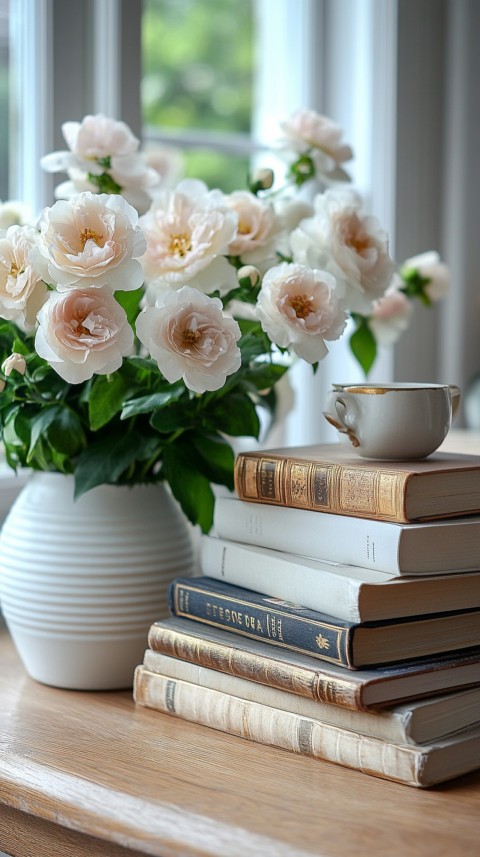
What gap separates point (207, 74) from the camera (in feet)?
7.07

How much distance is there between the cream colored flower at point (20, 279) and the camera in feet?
2.71

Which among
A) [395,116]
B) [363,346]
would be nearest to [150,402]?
[363,346]

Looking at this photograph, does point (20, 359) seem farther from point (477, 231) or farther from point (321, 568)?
point (477, 231)

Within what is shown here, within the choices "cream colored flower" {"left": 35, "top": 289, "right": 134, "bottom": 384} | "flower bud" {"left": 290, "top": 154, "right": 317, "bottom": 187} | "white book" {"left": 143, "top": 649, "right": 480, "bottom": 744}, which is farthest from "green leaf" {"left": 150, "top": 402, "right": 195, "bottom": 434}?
"flower bud" {"left": 290, "top": 154, "right": 317, "bottom": 187}

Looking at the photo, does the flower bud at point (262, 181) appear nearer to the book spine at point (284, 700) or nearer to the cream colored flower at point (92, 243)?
the cream colored flower at point (92, 243)

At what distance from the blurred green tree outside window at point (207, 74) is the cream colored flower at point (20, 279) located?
76 cm

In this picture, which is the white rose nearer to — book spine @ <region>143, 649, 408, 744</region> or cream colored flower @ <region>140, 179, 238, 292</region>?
cream colored flower @ <region>140, 179, 238, 292</region>

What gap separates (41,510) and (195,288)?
0.26 m

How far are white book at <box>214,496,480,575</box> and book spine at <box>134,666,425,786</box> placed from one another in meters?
0.13

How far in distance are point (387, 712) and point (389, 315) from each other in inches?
22.1

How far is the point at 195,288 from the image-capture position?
90cm

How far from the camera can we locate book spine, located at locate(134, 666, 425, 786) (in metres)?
0.76

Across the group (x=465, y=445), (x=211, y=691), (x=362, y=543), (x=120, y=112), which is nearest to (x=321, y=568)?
(x=362, y=543)

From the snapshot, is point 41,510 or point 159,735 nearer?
point 159,735
